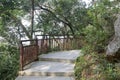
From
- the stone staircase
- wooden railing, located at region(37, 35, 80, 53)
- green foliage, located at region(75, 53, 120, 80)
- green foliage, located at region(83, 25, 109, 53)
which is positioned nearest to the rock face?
green foliage, located at region(75, 53, 120, 80)

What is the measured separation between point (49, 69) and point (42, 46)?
256cm

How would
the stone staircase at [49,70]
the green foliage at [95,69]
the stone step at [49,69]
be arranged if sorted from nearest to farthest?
the green foliage at [95,69]
the stone staircase at [49,70]
the stone step at [49,69]

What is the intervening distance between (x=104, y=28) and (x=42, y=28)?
7.61 metres

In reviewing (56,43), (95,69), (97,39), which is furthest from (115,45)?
(56,43)

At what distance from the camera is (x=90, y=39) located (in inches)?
273

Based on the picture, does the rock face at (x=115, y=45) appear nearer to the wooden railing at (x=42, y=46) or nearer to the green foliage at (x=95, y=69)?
the green foliage at (x=95, y=69)

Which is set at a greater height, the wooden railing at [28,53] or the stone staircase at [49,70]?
the wooden railing at [28,53]

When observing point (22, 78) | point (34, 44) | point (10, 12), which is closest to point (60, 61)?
point (34, 44)

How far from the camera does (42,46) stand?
9.41 meters

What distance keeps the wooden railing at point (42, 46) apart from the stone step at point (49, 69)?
0.31m

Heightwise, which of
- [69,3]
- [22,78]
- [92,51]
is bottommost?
[22,78]

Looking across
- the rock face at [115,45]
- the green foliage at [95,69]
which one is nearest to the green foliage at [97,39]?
the green foliage at [95,69]

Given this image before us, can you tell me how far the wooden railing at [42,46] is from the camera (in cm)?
714

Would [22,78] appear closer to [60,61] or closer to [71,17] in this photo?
[60,61]
